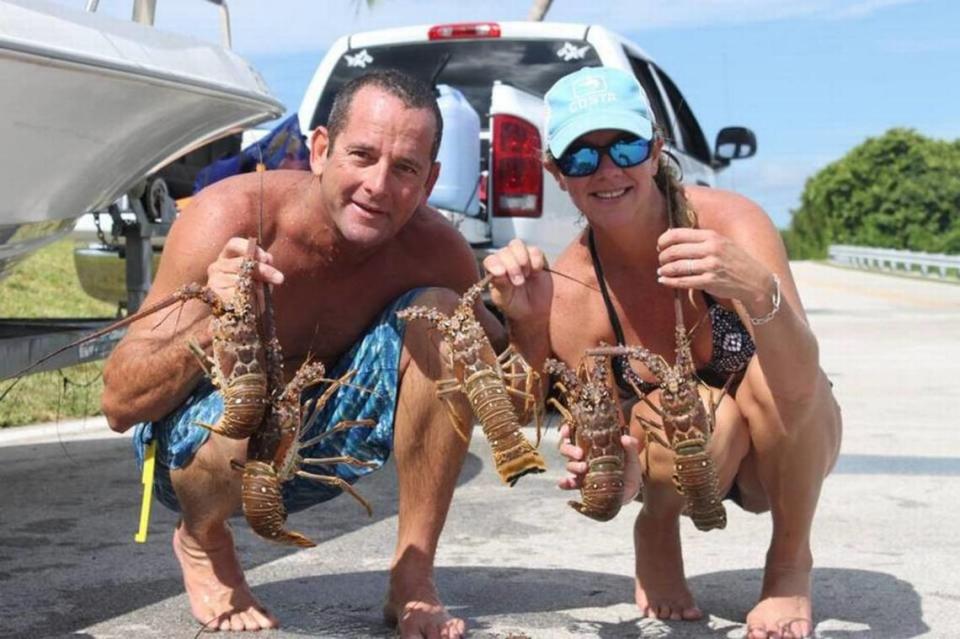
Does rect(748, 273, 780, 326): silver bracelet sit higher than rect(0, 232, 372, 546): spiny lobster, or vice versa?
rect(748, 273, 780, 326): silver bracelet

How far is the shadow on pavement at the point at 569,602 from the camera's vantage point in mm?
4375

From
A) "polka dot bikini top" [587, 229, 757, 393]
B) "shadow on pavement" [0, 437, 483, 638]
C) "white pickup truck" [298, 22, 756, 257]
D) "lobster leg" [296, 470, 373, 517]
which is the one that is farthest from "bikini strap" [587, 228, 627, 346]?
"white pickup truck" [298, 22, 756, 257]

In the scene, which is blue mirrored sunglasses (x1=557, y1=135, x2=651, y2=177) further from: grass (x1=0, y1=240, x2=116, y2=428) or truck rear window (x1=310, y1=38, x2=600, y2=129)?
truck rear window (x1=310, y1=38, x2=600, y2=129)

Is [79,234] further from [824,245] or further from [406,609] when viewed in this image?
[824,245]

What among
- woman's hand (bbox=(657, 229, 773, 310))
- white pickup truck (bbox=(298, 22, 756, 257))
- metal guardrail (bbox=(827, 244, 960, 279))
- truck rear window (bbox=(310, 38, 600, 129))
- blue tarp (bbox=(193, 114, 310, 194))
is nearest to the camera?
woman's hand (bbox=(657, 229, 773, 310))

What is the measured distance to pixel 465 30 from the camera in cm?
1048

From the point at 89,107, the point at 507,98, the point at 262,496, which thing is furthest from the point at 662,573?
the point at 507,98

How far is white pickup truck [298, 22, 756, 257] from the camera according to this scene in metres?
8.83

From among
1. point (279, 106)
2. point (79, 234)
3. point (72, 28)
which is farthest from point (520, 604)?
point (79, 234)

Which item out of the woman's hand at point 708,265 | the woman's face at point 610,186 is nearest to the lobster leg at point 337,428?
the woman's face at point 610,186

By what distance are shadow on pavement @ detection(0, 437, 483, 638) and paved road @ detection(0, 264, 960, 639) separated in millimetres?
12

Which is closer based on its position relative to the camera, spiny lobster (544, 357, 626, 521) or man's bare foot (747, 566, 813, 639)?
spiny lobster (544, 357, 626, 521)

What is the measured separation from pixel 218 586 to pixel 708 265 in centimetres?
181

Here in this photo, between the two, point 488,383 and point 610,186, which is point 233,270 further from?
point 610,186
